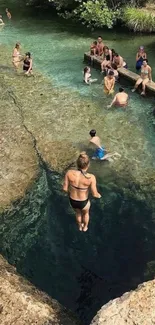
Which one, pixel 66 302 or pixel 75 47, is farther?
pixel 75 47

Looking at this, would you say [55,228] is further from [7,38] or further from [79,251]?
[7,38]

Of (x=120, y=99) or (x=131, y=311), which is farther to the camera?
(x=120, y=99)

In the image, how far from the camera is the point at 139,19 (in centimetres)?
2494

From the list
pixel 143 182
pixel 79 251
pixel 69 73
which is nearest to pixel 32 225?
pixel 79 251

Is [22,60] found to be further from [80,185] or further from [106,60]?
[80,185]

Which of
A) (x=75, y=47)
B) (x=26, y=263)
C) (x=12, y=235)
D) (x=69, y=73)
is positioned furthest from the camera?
(x=75, y=47)

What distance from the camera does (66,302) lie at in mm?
8578

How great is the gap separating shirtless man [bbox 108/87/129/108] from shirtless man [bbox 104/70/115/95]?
3.93 ft

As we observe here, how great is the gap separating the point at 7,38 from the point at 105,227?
1796 centimetres

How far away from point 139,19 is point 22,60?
860 centimetres

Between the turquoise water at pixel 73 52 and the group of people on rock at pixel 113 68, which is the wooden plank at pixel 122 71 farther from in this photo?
the turquoise water at pixel 73 52

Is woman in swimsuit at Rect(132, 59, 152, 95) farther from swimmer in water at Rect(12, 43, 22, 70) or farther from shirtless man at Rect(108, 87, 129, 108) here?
swimmer in water at Rect(12, 43, 22, 70)

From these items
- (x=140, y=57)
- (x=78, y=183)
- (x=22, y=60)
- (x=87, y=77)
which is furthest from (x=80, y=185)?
(x=22, y=60)

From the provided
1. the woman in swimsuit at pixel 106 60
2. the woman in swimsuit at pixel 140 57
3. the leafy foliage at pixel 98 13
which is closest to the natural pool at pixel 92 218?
the woman in swimsuit at pixel 106 60
